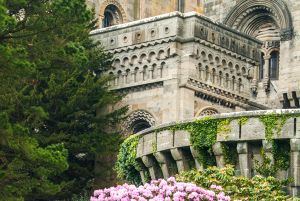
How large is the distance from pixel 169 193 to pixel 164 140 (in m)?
4.38

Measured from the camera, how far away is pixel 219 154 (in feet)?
117

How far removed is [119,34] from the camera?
52.8 metres

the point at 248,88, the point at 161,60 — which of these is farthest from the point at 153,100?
the point at 248,88

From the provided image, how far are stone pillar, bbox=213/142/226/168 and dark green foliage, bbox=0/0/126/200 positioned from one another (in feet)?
13.2

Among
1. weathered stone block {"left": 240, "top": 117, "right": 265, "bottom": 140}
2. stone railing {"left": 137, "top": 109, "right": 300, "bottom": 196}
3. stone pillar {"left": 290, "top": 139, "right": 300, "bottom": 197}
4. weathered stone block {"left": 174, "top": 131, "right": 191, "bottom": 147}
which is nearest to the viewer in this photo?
stone pillar {"left": 290, "top": 139, "right": 300, "bottom": 197}

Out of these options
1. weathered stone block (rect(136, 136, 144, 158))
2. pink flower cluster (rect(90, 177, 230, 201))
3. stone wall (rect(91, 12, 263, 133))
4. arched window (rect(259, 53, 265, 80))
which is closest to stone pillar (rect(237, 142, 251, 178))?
pink flower cluster (rect(90, 177, 230, 201))

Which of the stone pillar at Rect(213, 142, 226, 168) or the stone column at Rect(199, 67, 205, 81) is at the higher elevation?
the stone column at Rect(199, 67, 205, 81)

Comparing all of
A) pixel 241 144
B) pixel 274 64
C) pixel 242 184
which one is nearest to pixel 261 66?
pixel 274 64

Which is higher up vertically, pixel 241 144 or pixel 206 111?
pixel 206 111

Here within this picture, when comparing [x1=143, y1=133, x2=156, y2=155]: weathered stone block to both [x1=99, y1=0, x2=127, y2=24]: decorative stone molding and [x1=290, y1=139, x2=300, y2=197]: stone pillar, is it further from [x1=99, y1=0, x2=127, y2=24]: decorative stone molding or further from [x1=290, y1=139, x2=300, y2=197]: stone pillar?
[x1=99, y1=0, x2=127, y2=24]: decorative stone molding

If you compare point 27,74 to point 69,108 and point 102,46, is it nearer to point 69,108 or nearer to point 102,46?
point 69,108

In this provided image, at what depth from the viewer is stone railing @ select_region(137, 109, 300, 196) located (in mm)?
34250

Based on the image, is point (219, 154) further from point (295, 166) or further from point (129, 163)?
point (129, 163)

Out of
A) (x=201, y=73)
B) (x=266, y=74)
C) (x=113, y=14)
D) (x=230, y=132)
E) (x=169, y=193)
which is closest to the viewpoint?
(x=169, y=193)
